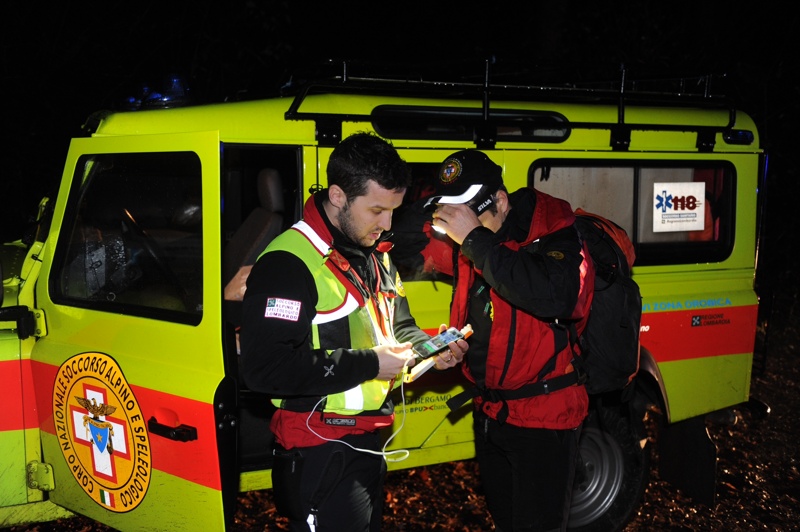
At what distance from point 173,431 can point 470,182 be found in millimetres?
1411

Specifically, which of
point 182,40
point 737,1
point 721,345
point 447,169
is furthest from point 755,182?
point 737,1

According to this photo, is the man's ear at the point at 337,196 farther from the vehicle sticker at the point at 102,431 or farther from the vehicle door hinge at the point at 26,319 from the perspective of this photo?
the vehicle door hinge at the point at 26,319

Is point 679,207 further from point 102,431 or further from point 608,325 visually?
point 102,431

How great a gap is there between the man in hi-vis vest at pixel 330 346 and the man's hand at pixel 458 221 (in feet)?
0.92

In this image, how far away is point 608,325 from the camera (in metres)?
3.19

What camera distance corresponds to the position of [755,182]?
4.64 meters

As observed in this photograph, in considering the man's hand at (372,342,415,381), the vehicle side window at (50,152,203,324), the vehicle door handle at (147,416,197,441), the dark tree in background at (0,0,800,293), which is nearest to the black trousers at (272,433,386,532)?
the man's hand at (372,342,415,381)

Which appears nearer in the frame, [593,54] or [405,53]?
[593,54]

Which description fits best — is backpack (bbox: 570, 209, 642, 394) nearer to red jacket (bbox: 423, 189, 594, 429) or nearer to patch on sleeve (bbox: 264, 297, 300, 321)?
red jacket (bbox: 423, 189, 594, 429)

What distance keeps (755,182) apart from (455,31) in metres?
11.6

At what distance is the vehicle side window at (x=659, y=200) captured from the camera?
4.21 m

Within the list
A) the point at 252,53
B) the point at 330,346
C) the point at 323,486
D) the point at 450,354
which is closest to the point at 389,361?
the point at 330,346

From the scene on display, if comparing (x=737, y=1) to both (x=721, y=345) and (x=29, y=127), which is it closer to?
(x=721, y=345)

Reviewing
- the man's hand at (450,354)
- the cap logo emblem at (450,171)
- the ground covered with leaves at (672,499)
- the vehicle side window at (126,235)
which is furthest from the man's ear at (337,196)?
the ground covered with leaves at (672,499)
